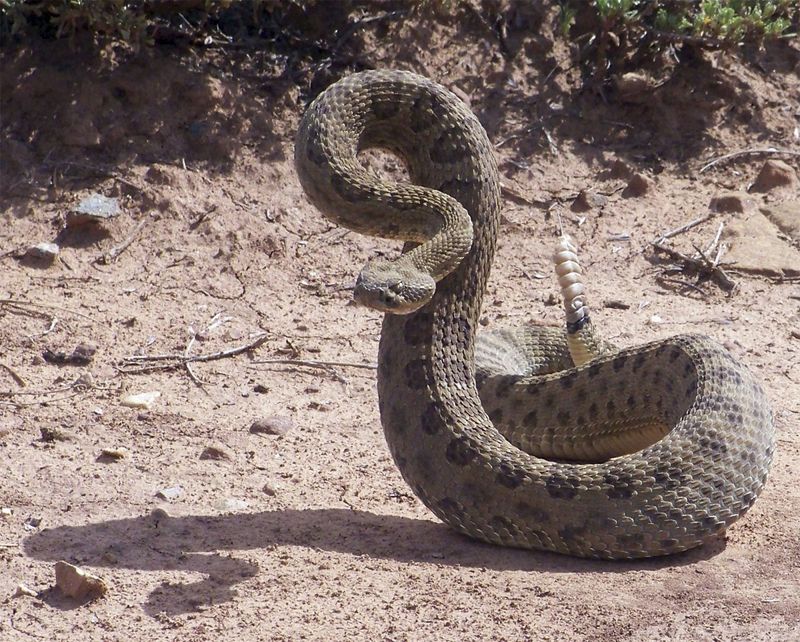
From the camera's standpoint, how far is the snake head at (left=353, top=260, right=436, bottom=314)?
16.3ft

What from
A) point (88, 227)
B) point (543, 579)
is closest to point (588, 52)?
point (88, 227)

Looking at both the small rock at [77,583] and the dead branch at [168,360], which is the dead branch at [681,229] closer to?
the dead branch at [168,360]

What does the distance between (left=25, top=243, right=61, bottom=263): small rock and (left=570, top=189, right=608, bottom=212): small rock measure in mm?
3804

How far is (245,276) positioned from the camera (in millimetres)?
8312

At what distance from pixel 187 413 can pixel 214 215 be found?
231cm

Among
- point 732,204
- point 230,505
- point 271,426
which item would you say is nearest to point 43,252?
point 271,426

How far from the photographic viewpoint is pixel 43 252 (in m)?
7.98

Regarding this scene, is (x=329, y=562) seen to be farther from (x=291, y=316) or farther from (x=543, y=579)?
(x=291, y=316)

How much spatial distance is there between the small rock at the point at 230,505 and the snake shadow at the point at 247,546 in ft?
0.26

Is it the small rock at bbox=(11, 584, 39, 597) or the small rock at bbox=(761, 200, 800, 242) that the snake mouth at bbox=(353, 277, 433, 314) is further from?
the small rock at bbox=(761, 200, 800, 242)

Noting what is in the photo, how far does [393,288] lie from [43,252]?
12.3 ft

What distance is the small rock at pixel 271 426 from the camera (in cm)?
652

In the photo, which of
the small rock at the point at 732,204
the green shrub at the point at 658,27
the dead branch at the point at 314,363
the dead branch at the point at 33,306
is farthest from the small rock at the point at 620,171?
the dead branch at the point at 33,306

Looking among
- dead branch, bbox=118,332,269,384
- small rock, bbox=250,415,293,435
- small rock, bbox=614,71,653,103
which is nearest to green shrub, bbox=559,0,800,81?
small rock, bbox=614,71,653,103
